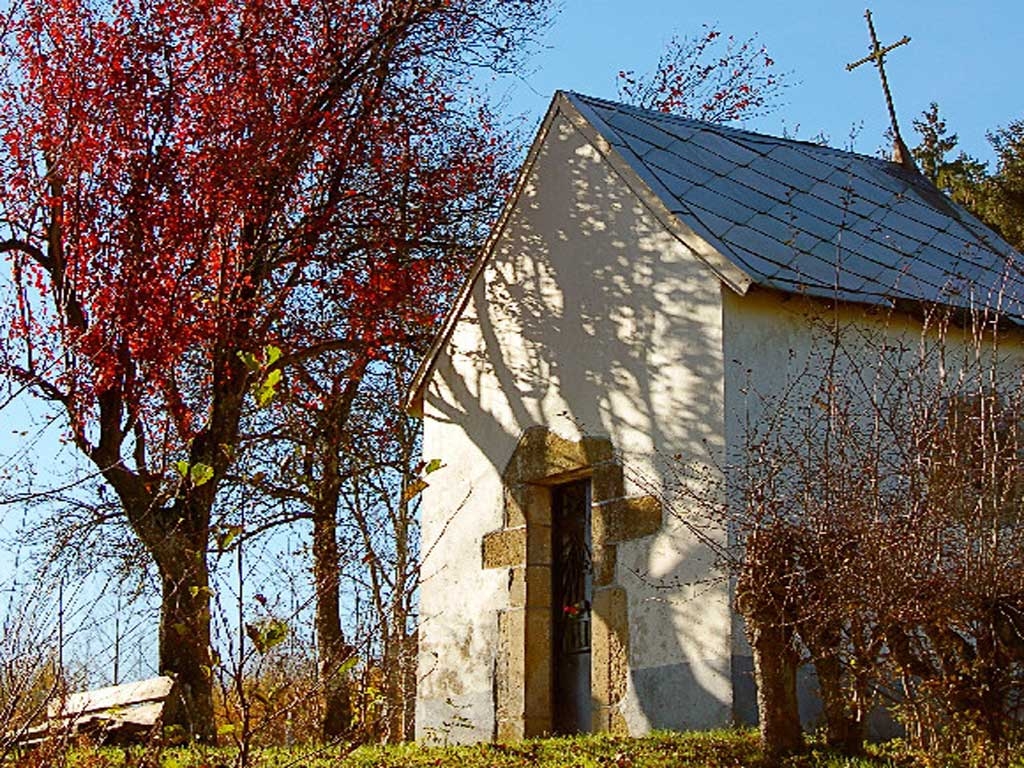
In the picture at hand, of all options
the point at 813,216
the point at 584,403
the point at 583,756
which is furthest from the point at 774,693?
the point at 813,216

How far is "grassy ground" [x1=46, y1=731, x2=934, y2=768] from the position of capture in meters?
7.17

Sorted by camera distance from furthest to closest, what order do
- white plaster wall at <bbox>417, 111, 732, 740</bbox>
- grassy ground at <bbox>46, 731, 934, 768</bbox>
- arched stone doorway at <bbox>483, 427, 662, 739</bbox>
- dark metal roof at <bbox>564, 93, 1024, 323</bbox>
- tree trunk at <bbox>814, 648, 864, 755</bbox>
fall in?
dark metal roof at <bbox>564, 93, 1024, 323</bbox>, arched stone doorway at <bbox>483, 427, 662, 739</bbox>, white plaster wall at <bbox>417, 111, 732, 740</bbox>, tree trunk at <bbox>814, 648, 864, 755</bbox>, grassy ground at <bbox>46, 731, 934, 768</bbox>

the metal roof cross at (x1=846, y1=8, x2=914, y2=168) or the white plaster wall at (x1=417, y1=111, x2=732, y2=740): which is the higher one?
the metal roof cross at (x1=846, y1=8, x2=914, y2=168)

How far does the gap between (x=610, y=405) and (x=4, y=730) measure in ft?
19.3

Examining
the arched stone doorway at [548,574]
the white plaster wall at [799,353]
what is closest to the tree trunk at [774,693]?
the white plaster wall at [799,353]

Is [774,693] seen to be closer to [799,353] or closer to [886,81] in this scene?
[799,353]

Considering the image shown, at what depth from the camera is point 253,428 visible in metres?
15.0

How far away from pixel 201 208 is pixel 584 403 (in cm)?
425

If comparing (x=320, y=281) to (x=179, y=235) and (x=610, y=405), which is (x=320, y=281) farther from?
(x=610, y=405)

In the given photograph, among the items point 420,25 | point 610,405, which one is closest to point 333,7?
point 420,25

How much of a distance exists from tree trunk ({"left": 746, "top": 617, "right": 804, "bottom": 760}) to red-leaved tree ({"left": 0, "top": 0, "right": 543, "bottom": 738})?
525 cm

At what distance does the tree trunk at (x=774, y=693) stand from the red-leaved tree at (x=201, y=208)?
5.25m

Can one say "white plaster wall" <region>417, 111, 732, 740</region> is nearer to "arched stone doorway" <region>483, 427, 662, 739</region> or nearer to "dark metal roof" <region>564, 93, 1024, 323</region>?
"arched stone doorway" <region>483, 427, 662, 739</region>

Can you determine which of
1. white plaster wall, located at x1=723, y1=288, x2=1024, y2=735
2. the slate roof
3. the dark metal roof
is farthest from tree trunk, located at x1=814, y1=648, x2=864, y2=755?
the dark metal roof
